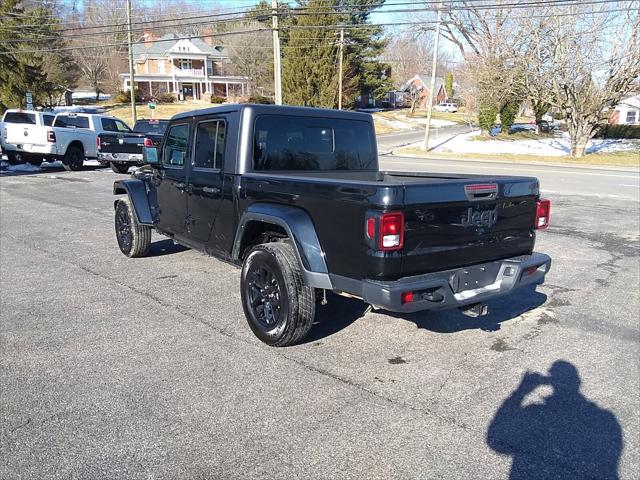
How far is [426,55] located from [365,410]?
98.7 meters

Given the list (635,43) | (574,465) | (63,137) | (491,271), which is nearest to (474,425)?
(574,465)

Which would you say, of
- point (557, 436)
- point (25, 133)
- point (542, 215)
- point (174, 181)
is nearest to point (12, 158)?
point (25, 133)

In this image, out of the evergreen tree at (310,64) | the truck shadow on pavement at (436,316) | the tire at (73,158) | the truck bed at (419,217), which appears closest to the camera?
the truck bed at (419,217)

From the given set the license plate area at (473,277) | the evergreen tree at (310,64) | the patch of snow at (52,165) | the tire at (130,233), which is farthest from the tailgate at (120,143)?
the evergreen tree at (310,64)

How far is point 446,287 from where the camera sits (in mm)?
3732

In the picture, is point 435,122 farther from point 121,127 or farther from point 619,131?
point 121,127

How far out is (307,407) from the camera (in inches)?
136

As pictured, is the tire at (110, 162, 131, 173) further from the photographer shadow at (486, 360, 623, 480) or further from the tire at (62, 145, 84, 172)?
the photographer shadow at (486, 360, 623, 480)

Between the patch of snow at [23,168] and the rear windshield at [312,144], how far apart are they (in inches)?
706

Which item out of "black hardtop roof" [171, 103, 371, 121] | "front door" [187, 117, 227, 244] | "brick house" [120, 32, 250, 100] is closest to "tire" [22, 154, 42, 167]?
"black hardtop roof" [171, 103, 371, 121]

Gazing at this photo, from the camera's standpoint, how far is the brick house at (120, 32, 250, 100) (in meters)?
74.5

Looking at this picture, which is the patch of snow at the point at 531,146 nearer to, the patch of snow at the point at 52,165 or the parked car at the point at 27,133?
the patch of snow at the point at 52,165

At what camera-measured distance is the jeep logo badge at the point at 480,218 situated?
390 cm

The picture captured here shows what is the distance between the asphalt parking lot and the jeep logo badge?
1.07 meters
